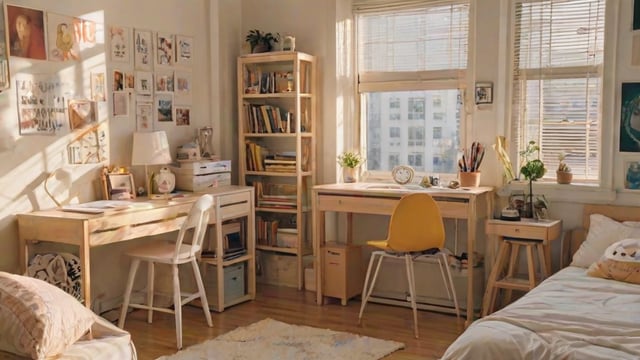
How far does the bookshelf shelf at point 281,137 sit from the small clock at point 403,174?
30.0 inches

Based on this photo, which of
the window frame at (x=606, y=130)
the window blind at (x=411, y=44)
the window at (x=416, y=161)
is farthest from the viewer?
the window at (x=416, y=161)

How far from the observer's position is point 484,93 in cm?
476

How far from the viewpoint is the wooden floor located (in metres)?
4.12

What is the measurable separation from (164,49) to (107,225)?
5.46ft

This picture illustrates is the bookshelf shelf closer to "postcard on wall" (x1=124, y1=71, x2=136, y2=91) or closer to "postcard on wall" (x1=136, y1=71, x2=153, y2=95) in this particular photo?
"postcard on wall" (x1=136, y1=71, x2=153, y2=95)

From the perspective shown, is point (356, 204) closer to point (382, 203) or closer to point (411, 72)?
point (382, 203)

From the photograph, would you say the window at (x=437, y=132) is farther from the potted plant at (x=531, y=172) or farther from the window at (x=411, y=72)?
the potted plant at (x=531, y=172)

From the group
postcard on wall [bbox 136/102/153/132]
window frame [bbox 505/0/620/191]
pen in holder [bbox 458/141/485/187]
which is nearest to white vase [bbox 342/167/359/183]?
pen in holder [bbox 458/141/485/187]

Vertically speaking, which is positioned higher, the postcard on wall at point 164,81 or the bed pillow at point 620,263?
the postcard on wall at point 164,81

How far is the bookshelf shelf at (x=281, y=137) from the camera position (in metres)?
5.34

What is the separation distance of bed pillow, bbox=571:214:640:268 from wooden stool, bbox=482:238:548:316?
244 millimetres

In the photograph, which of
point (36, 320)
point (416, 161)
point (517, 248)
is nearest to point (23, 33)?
point (36, 320)

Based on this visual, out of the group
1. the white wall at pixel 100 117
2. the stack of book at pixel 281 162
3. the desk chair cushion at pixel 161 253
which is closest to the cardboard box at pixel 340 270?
the stack of book at pixel 281 162

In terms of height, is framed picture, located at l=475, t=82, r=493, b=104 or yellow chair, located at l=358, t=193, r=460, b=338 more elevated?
framed picture, located at l=475, t=82, r=493, b=104
